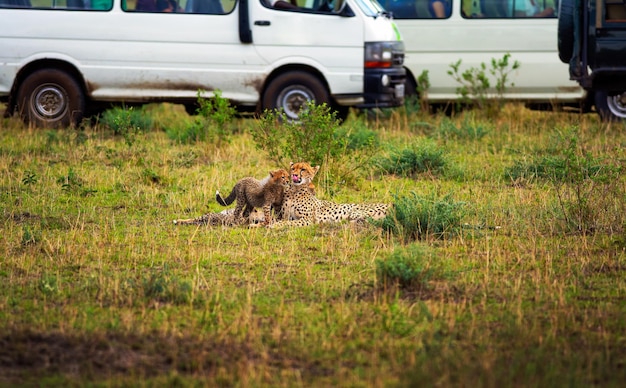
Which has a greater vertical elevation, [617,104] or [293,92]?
[293,92]

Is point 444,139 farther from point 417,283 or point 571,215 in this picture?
point 417,283

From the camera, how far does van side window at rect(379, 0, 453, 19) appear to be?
15859 millimetres

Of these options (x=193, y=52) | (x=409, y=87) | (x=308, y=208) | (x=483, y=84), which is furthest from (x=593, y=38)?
(x=308, y=208)

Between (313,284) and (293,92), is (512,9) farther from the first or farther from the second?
(313,284)

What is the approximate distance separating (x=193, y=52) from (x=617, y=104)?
5.83 metres

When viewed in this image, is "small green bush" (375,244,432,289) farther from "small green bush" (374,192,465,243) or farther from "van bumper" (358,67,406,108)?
"van bumper" (358,67,406,108)

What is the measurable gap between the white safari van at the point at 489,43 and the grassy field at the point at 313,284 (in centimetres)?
430

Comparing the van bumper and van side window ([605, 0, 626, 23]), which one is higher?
van side window ([605, 0, 626, 23])

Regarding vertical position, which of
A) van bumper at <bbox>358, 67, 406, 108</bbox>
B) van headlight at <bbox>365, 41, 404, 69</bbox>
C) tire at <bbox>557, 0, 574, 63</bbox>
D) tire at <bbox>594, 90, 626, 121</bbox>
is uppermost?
tire at <bbox>557, 0, 574, 63</bbox>

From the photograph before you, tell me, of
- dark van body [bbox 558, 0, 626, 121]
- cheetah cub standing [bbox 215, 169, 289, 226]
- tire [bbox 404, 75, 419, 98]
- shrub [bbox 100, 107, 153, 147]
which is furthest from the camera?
tire [bbox 404, 75, 419, 98]

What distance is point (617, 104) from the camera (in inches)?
606

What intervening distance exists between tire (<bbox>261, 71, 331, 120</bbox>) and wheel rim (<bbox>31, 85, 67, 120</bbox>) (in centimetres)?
258

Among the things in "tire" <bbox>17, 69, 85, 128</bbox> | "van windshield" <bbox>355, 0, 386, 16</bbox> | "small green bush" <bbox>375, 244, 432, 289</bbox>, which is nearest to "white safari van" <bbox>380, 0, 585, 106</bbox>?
"van windshield" <bbox>355, 0, 386, 16</bbox>

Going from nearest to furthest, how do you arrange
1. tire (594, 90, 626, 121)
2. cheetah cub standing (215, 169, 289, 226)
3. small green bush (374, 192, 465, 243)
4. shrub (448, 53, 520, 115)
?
small green bush (374, 192, 465, 243) → cheetah cub standing (215, 169, 289, 226) → tire (594, 90, 626, 121) → shrub (448, 53, 520, 115)
